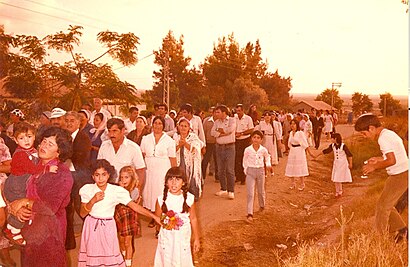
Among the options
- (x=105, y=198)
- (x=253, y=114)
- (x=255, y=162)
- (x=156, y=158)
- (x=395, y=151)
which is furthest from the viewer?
(x=253, y=114)

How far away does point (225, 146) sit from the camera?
24.1 ft

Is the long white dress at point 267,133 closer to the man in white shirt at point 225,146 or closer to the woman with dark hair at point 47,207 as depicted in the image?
the man in white shirt at point 225,146

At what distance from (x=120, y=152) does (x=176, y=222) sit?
3.88 ft

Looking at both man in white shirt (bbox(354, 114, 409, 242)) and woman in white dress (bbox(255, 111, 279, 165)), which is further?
woman in white dress (bbox(255, 111, 279, 165))

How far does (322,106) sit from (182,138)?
8.42m

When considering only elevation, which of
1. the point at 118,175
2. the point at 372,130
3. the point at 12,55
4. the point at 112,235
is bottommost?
the point at 112,235

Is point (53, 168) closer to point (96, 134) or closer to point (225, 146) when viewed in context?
point (96, 134)

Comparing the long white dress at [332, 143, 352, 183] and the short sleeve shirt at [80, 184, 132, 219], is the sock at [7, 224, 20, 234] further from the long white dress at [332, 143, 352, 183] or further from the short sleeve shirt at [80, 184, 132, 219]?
the long white dress at [332, 143, 352, 183]

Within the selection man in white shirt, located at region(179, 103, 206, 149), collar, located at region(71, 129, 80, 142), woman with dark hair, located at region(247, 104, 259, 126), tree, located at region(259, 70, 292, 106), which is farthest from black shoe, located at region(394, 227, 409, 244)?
tree, located at region(259, 70, 292, 106)

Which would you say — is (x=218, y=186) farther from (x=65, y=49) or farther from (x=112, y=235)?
(x=112, y=235)

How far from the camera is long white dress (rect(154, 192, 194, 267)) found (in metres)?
3.85

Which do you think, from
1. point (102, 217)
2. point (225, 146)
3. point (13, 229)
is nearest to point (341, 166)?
point (225, 146)

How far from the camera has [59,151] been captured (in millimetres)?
3486

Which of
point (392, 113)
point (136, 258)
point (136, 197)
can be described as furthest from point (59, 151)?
point (392, 113)
